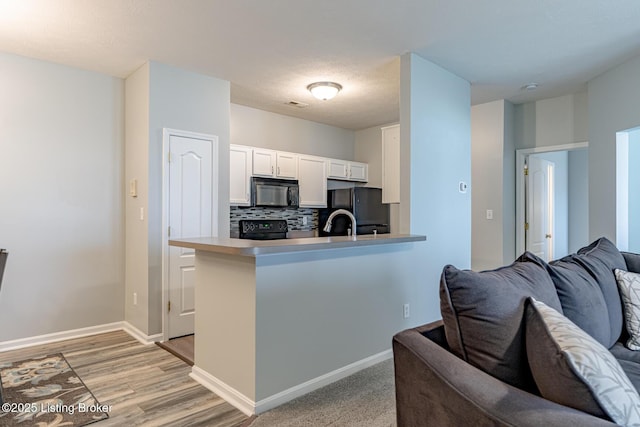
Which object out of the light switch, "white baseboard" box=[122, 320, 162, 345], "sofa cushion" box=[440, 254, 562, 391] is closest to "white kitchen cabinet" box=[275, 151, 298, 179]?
the light switch

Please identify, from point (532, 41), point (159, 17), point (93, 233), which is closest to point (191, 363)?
point (93, 233)

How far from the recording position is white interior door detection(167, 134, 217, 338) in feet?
11.6

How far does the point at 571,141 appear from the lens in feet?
14.8

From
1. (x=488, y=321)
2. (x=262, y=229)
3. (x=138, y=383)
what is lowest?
(x=138, y=383)

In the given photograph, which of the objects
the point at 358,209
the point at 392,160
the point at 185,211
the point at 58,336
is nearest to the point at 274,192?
the point at 358,209

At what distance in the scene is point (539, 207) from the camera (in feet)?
16.5

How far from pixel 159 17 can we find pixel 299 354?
2.50 meters

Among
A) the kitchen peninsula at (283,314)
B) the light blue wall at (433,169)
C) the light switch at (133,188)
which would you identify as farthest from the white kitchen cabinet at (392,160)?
the light switch at (133,188)

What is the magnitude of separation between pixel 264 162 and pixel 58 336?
2769mm

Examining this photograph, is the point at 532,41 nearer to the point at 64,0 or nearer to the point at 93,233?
the point at 64,0

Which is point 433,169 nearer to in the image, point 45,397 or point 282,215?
point 282,215

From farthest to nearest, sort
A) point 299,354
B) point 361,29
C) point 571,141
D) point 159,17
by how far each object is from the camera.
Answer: point 571,141, point 361,29, point 159,17, point 299,354

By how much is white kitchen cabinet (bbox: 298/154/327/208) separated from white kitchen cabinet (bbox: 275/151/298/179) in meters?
0.09

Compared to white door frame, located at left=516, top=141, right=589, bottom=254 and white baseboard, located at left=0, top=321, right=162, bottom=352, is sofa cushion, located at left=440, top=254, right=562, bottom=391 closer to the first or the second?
white baseboard, located at left=0, top=321, right=162, bottom=352
